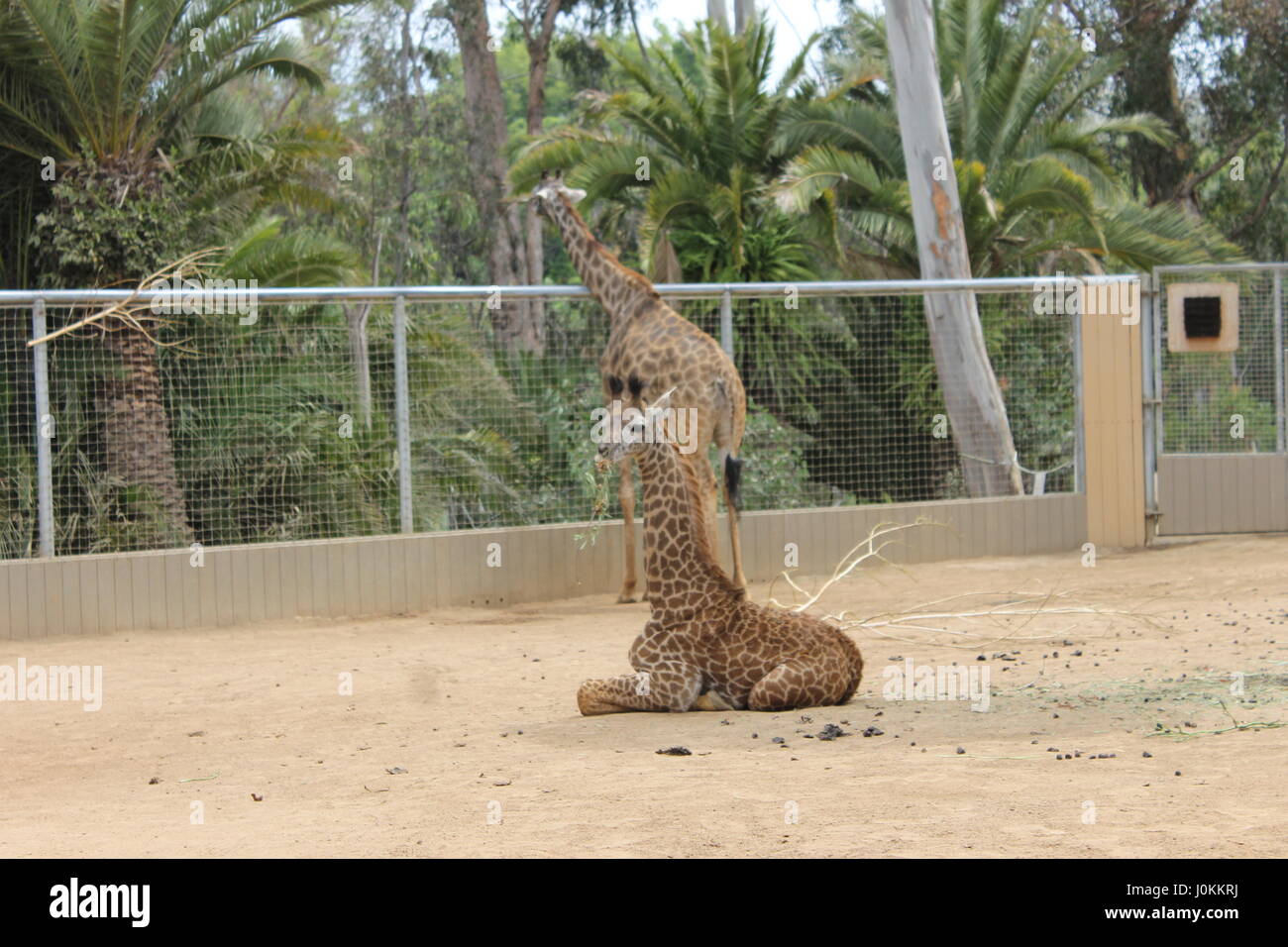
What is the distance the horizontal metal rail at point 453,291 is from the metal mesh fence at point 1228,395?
1.75m

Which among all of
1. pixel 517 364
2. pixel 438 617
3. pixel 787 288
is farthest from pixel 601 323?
pixel 438 617

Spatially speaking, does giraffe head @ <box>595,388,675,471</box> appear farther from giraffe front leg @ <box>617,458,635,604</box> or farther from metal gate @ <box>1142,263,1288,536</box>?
metal gate @ <box>1142,263,1288,536</box>

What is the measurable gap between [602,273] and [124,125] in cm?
431

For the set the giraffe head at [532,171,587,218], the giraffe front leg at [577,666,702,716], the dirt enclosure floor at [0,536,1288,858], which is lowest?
the dirt enclosure floor at [0,536,1288,858]

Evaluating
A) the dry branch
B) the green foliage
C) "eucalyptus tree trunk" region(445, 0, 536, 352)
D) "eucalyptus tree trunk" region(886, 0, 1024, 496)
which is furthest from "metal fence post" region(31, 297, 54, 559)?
"eucalyptus tree trunk" region(445, 0, 536, 352)

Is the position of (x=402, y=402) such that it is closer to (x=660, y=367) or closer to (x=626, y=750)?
(x=660, y=367)

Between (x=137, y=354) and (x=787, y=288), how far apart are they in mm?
4789

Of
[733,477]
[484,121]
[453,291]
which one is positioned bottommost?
[733,477]

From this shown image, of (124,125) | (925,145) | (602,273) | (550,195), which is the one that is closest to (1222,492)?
(925,145)

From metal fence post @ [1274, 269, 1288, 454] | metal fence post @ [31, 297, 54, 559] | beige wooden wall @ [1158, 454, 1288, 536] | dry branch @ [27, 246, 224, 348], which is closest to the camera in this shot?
metal fence post @ [31, 297, 54, 559]

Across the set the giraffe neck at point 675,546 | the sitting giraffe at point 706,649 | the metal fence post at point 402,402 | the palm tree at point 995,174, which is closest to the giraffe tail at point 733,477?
the metal fence post at point 402,402

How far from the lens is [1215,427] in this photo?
13914mm

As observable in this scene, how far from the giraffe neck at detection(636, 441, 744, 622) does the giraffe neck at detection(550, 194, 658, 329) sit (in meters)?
4.00

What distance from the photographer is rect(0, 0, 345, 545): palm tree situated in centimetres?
1078
